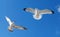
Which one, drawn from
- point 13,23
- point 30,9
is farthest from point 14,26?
point 30,9

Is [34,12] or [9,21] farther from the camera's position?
[9,21]

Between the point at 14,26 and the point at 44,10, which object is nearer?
the point at 44,10

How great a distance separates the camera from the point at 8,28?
61.1 feet

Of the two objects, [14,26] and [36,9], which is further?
[14,26]

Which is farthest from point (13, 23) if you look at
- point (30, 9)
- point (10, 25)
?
point (30, 9)

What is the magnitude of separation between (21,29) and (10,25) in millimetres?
887

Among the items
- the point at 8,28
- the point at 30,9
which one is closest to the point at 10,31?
the point at 8,28

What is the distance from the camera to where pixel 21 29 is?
1873cm

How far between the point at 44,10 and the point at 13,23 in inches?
98.1

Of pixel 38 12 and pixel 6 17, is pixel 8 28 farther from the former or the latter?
pixel 38 12

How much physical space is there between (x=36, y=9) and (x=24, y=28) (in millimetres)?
1876

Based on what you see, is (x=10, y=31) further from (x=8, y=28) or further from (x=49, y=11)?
(x=49, y=11)

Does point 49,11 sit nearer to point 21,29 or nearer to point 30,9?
point 30,9

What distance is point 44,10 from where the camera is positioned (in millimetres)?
16969
